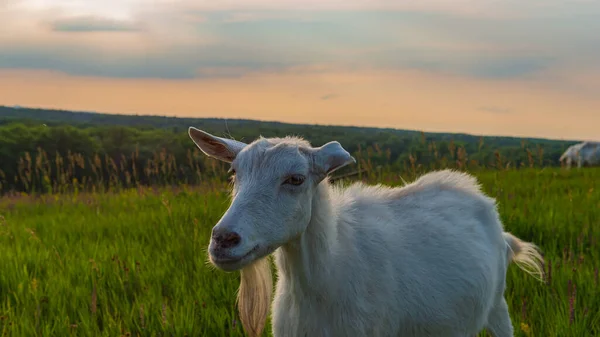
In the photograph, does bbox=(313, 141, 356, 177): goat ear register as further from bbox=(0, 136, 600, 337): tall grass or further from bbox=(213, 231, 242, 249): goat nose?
bbox=(0, 136, 600, 337): tall grass

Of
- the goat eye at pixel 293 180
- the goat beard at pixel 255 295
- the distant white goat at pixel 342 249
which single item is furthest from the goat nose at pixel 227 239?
the goat beard at pixel 255 295

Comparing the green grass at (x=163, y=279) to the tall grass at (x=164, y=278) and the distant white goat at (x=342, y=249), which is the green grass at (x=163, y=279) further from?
the distant white goat at (x=342, y=249)

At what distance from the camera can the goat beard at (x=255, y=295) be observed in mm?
3381

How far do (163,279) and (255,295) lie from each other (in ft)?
6.40

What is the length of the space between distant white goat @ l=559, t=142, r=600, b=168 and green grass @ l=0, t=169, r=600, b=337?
599 inches

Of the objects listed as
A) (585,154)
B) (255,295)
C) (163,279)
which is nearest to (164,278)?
(163,279)

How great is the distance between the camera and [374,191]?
3.79 m

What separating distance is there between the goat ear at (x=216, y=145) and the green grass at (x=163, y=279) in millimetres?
1288

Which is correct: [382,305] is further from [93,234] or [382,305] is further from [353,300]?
[93,234]

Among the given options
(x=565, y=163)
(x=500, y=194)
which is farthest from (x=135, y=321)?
(x=565, y=163)

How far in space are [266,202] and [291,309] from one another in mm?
773

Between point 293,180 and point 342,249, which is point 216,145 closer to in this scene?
point 293,180

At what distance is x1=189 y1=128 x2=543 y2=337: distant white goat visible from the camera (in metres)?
2.64

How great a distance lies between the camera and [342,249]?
10.1 feet
